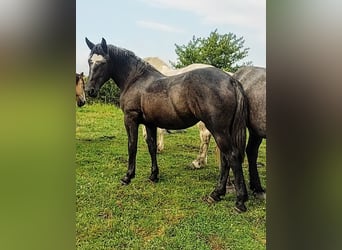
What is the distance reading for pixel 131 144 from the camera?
1724mm

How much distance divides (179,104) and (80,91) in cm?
41

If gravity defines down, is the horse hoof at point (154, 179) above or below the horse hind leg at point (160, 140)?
below

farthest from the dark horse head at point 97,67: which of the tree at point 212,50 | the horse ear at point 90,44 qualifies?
the tree at point 212,50

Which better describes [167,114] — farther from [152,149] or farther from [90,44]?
[90,44]

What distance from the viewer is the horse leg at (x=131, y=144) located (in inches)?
67.8

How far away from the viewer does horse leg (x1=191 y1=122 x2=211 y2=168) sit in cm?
172

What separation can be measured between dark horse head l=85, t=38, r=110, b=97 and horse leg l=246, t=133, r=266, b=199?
2.16 feet

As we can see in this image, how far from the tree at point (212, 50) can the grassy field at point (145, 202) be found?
11.8 inches

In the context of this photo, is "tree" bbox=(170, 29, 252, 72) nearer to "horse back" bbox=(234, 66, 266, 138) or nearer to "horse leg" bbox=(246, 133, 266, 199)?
"horse back" bbox=(234, 66, 266, 138)

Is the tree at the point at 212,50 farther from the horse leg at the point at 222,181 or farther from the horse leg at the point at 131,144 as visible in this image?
the horse leg at the point at 222,181

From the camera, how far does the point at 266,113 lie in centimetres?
167
